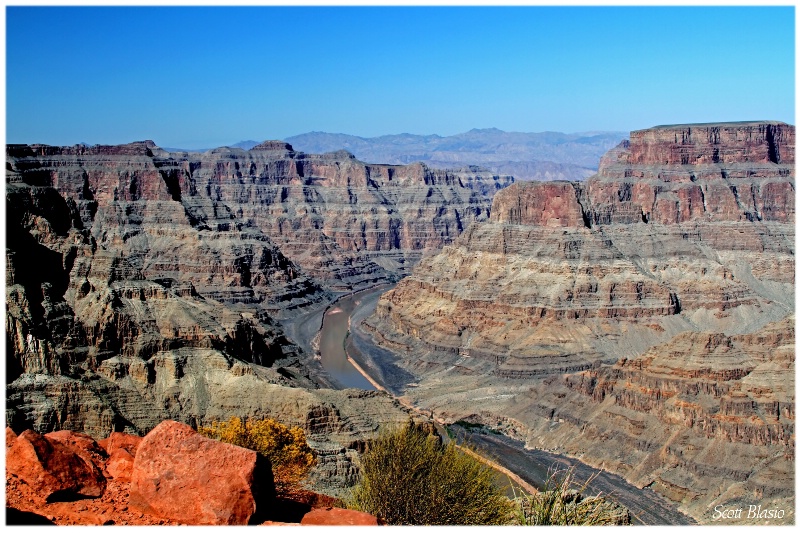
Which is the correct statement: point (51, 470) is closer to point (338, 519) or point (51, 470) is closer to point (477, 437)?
point (338, 519)

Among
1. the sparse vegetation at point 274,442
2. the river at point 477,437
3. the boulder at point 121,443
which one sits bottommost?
the river at point 477,437

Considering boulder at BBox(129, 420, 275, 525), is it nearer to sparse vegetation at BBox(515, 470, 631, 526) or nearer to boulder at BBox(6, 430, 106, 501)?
boulder at BBox(6, 430, 106, 501)

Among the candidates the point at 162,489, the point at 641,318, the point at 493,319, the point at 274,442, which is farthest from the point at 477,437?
the point at 162,489

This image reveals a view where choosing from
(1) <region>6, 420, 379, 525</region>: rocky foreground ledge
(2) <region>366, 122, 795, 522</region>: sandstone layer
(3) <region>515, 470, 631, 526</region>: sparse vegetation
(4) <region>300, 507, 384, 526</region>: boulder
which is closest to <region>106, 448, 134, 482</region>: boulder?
(1) <region>6, 420, 379, 525</region>: rocky foreground ledge

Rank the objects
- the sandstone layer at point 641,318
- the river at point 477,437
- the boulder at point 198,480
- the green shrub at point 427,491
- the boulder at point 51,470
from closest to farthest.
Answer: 1. the boulder at point 198,480
2. the boulder at point 51,470
3. the green shrub at point 427,491
4. the river at point 477,437
5. the sandstone layer at point 641,318

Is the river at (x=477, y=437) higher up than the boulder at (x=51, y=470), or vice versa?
the boulder at (x=51, y=470)

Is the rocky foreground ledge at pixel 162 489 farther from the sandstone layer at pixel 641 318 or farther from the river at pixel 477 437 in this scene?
the sandstone layer at pixel 641 318

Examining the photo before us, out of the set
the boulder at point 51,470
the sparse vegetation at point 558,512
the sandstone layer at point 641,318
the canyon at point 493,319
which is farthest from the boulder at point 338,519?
the sandstone layer at point 641,318
